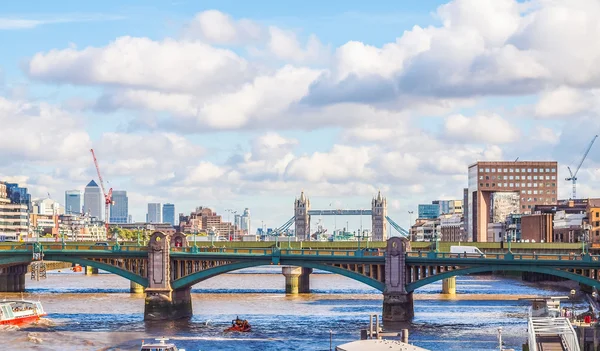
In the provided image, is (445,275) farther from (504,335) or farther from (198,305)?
(198,305)

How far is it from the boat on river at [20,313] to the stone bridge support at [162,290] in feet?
43.2

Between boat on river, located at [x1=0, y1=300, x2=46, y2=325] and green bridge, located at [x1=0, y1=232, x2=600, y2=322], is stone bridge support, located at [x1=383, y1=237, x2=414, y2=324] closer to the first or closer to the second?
green bridge, located at [x1=0, y1=232, x2=600, y2=322]

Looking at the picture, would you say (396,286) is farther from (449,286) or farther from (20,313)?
(449,286)

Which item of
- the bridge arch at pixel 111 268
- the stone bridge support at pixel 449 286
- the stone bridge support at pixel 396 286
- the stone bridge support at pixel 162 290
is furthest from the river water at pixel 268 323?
the stone bridge support at pixel 449 286

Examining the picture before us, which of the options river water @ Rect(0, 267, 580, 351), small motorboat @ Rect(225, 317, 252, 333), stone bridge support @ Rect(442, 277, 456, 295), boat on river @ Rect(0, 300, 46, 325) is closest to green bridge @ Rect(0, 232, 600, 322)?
river water @ Rect(0, 267, 580, 351)

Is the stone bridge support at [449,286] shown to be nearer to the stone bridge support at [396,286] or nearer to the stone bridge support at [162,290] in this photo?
the stone bridge support at [396,286]

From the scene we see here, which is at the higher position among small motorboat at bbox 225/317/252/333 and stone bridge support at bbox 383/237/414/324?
stone bridge support at bbox 383/237/414/324

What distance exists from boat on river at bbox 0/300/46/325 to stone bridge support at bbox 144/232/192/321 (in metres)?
13.2

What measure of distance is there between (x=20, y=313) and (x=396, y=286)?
4440 cm

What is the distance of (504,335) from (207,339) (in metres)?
29.8

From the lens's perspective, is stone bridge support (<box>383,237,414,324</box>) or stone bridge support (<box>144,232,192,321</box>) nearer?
stone bridge support (<box>383,237,414,324</box>)

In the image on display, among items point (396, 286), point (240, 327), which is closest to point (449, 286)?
point (396, 286)

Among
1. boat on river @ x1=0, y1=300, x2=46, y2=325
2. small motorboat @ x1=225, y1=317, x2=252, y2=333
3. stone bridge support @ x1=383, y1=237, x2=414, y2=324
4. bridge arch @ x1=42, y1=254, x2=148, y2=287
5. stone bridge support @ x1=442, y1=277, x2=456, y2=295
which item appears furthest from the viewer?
stone bridge support @ x1=442, y1=277, x2=456, y2=295

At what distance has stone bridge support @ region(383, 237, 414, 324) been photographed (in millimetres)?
140900
